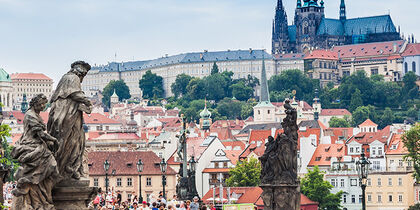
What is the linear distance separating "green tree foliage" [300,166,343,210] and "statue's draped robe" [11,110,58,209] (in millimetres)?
62499

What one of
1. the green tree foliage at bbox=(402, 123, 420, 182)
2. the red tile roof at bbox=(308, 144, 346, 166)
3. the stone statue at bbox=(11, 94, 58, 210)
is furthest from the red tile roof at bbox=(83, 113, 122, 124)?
the stone statue at bbox=(11, 94, 58, 210)

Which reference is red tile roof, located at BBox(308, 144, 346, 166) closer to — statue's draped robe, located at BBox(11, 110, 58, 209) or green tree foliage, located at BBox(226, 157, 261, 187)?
green tree foliage, located at BBox(226, 157, 261, 187)

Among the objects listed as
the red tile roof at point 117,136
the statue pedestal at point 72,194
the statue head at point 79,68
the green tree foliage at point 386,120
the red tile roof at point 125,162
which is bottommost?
the red tile roof at point 125,162

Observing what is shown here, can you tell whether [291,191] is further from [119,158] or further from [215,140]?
[215,140]

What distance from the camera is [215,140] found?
93250mm

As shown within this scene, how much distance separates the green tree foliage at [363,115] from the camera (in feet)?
626

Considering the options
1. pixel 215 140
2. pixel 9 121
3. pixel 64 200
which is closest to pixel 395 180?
pixel 215 140

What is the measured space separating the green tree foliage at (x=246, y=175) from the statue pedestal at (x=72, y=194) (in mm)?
66714

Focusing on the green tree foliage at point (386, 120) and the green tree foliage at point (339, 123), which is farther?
the green tree foliage at point (386, 120)

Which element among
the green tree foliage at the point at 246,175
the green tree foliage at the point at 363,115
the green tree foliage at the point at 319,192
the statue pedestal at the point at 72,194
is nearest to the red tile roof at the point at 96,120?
the green tree foliage at the point at 363,115

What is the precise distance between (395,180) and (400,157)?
5.11 m

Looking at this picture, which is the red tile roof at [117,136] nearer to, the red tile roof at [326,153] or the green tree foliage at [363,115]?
the red tile roof at [326,153]

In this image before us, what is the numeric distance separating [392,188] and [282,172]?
62.9 meters

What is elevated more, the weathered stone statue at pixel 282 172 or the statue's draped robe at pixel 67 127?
the statue's draped robe at pixel 67 127
